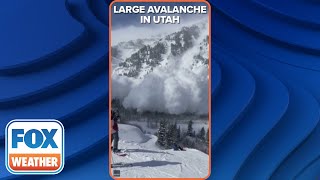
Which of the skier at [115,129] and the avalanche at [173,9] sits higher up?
the avalanche at [173,9]

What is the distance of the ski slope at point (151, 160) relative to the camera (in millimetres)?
1879

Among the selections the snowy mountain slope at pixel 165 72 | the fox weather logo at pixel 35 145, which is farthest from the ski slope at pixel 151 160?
the fox weather logo at pixel 35 145

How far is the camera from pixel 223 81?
196 cm

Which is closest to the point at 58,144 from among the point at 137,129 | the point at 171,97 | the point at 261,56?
the point at 137,129

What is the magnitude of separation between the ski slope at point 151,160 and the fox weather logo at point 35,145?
0.24 meters

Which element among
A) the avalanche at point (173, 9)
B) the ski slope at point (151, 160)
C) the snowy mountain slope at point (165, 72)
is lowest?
Answer: the ski slope at point (151, 160)

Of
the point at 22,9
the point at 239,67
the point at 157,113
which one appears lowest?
the point at 157,113

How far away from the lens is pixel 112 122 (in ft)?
6.18

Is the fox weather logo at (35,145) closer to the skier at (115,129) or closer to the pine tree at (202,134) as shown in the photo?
the skier at (115,129)

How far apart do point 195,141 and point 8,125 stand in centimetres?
78

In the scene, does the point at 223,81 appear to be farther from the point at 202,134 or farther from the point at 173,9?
the point at 173,9

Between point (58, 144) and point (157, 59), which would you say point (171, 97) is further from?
point (58, 144)

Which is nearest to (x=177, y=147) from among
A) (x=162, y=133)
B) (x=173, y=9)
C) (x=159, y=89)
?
(x=162, y=133)

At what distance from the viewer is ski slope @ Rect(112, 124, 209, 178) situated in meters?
1.88
